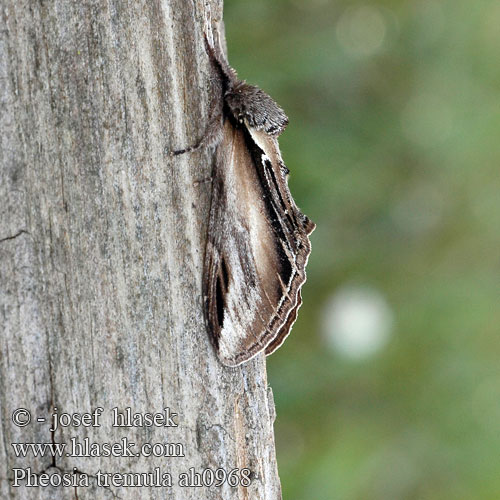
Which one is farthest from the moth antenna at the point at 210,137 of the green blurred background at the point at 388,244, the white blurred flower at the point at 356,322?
the white blurred flower at the point at 356,322

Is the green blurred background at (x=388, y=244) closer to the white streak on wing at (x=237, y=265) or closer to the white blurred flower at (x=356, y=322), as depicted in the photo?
the white blurred flower at (x=356, y=322)

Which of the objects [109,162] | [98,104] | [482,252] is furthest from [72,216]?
[482,252]

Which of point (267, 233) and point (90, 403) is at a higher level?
point (267, 233)

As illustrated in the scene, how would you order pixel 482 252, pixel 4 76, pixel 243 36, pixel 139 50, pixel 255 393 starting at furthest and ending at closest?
pixel 482 252, pixel 243 36, pixel 255 393, pixel 139 50, pixel 4 76

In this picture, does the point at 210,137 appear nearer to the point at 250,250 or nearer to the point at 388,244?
the point at 250,250

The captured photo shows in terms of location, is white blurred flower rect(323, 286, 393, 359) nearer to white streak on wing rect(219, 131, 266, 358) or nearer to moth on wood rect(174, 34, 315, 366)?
moth on wood rect(174, 34, 315, 366)

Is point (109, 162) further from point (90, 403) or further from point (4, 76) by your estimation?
point (90, 403)

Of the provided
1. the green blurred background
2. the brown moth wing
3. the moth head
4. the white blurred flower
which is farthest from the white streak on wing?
the white blurred flower

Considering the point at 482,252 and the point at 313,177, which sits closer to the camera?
the point at 313,177
